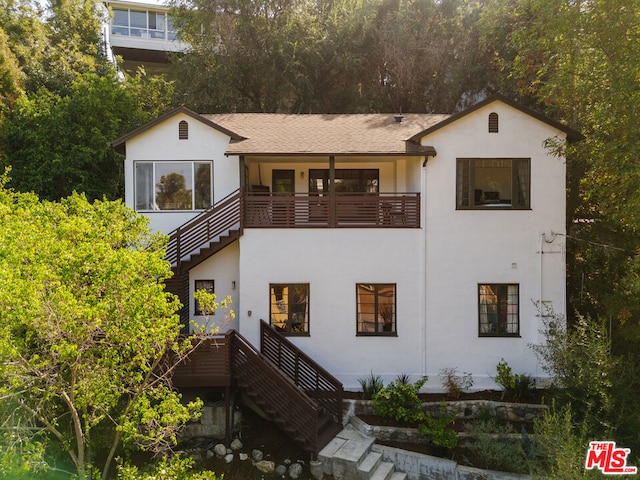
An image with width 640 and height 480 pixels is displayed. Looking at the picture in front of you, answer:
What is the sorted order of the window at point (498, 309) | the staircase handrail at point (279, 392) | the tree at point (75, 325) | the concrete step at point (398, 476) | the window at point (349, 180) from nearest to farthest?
the tree at point (75, 325) → the concrete step at point (398, 476) → the staircase handrail at point (279, 392) → the window at point (498, 309) → the window at point (349, 180)

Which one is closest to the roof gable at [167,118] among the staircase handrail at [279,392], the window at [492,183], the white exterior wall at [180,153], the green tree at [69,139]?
the white exterior wall at [180,153]

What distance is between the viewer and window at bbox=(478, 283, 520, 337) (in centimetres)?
1395

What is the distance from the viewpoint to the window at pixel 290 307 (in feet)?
45.3

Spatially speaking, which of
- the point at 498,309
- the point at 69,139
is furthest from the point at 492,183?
the point at 69,139

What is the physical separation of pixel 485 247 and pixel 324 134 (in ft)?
20.0

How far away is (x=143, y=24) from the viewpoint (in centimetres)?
4128

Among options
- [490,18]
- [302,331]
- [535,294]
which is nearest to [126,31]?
[490,18]

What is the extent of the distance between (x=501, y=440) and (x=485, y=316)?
361cm

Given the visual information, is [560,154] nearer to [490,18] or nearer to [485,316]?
[485,316]

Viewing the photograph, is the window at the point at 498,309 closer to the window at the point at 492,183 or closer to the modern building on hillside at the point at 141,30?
the window at the point at 492,183

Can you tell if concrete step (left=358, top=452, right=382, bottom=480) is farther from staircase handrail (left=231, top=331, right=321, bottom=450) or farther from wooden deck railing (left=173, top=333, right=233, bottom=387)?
wooden deck railing (left=173, top=333, right=233, bottom=387)

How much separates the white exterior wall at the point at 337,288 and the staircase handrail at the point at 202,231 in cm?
73

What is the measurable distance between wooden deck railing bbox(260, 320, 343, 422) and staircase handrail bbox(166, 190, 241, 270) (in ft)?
9.68

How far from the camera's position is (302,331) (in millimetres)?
13805
